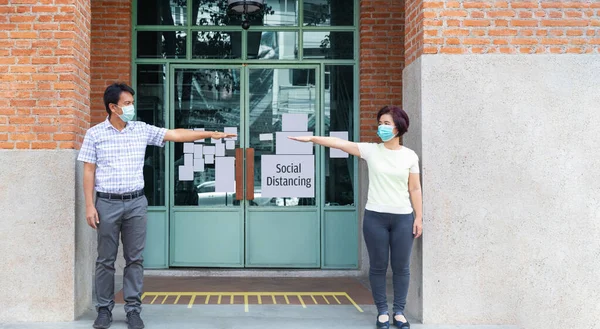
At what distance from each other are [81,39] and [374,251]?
137 inches

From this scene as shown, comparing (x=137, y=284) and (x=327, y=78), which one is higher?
(x=327, y=78)

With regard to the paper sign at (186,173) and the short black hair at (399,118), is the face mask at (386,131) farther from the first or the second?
the paper sign at (186,173)

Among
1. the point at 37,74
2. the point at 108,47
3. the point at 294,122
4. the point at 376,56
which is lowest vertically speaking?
the point at 294,122

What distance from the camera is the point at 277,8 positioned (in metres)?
8.96

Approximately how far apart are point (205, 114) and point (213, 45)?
95 centimetres

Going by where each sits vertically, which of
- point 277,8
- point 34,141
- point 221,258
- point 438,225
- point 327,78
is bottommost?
point 221,258

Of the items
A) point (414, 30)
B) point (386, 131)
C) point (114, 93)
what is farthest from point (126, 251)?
point (414, 30)

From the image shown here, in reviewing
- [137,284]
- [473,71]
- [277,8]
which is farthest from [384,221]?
[277,8]

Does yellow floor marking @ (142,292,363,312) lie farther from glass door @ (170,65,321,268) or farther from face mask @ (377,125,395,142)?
face mask @ (377,125,395,142)

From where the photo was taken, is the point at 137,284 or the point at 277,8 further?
the point at 277,8

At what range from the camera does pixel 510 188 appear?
6113 mm

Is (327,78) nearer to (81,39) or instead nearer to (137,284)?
(81,39)

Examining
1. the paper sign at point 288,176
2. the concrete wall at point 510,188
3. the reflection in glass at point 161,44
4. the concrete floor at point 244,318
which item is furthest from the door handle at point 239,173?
the concrete wall at point 510,188

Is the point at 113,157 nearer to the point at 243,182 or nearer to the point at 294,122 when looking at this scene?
the point at 243,182
